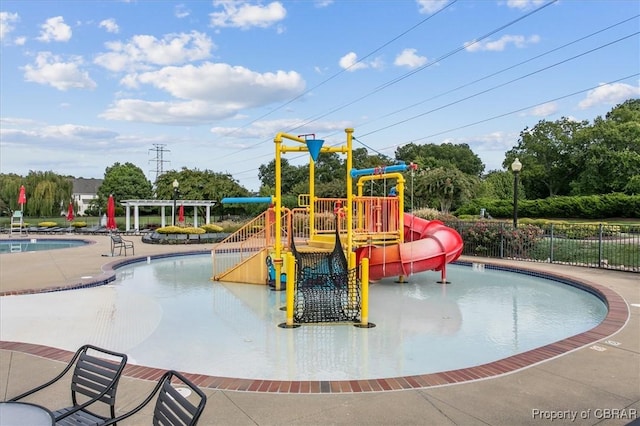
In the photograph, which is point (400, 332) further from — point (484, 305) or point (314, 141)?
point (314, 141)

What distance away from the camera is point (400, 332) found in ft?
22.9

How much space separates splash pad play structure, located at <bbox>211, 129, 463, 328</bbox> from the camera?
27.0 feet

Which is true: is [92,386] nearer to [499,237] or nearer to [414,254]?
[414,254]

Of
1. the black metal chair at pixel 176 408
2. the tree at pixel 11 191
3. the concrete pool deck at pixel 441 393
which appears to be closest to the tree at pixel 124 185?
the tree at pixel 11 191

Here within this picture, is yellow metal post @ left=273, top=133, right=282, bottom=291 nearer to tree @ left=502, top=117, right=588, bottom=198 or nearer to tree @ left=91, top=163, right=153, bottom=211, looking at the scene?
tree @ left=502, top=117, right=588, bottom=198

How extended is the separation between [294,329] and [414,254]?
14.8 feet

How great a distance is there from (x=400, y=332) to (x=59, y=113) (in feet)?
78.9

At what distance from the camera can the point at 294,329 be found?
709 centimetres

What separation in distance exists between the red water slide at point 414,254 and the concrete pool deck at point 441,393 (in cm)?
511

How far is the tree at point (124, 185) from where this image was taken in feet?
206

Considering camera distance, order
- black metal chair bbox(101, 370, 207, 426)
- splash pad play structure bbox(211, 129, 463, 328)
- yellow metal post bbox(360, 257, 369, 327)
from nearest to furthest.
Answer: black metal chair bbox(101, 370, 207, 426), yellow metal post bbox(360, 257, 369, 327), splash pad play structure bbox(211, 129, 463, 328)

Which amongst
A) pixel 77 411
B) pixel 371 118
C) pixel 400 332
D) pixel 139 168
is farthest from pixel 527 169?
pixel 139 168

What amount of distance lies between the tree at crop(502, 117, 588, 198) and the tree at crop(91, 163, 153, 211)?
50.0 m

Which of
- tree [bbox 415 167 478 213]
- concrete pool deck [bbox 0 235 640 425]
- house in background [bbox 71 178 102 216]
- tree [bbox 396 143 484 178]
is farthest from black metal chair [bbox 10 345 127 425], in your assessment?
house in background [bbox 71 178 102 216]
